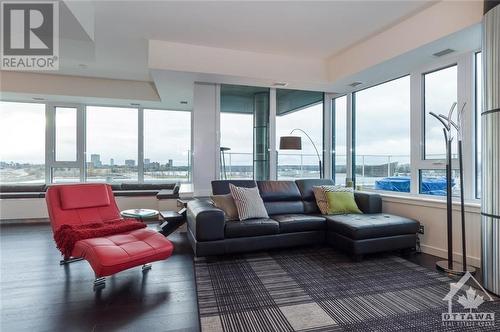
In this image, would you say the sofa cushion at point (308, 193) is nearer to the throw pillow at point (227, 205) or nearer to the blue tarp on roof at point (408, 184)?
the blue tarp on roof at point (408, 184)

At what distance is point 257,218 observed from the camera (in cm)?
351

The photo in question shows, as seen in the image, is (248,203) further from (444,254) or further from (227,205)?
(444,254)

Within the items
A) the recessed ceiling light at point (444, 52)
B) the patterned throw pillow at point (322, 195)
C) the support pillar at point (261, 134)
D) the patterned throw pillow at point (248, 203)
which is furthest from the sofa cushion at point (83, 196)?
the recessed ceiling light at point (444, 52)

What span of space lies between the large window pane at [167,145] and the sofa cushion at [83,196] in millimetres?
3126

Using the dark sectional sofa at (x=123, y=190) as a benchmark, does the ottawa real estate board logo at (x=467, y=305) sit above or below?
below

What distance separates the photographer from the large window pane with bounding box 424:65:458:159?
11.3 ft

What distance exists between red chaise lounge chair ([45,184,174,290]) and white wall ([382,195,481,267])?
10.1ft

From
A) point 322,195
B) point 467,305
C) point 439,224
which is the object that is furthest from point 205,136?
point 467,305

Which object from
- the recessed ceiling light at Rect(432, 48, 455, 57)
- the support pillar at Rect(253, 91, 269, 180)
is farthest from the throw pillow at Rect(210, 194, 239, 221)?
the recessed ceiling light at Rect(432, 48, 455, 57)

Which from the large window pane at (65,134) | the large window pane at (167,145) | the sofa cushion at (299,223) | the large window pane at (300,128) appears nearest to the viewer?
the sofa cushion at (299,223)

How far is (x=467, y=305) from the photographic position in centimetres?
220

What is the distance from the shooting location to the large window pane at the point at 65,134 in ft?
19.4

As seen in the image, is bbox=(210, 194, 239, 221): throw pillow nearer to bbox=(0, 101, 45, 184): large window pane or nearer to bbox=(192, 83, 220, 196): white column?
bbox=(192, 83, 220, 196): white column

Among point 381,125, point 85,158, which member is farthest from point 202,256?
point 85,158
